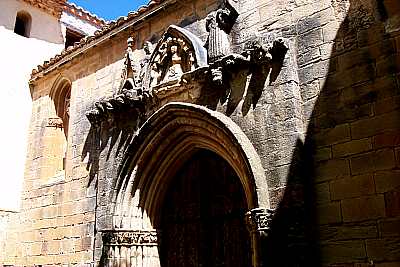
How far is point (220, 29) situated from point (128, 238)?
2674 mm

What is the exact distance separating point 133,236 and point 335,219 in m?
2.51

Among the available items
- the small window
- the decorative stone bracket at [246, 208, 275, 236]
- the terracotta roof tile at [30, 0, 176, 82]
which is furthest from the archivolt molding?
the small window

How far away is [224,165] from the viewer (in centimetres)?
532

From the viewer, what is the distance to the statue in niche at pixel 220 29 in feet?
17.0

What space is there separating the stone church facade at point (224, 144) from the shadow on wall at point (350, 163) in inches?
0.5

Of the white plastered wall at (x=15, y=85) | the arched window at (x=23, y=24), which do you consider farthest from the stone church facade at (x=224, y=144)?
the arched window at (x=23, y=24)

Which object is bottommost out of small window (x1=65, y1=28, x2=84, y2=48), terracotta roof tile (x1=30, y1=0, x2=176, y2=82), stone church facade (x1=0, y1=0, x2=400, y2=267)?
stone church facade (x1=0, y1=0, x2=400, y2=267)

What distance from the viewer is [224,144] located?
191 inches

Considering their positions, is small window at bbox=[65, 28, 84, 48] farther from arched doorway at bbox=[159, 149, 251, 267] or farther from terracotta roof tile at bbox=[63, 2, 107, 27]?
arched doorway at bbox=[159, 149, 251, 267]

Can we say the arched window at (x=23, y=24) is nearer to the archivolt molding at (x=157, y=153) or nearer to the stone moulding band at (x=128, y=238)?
the archivolt molding at (x=157, y=153)

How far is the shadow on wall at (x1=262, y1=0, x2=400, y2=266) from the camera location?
3764 mm

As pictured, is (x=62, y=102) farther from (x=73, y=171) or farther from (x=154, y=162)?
(x=154, y=162)

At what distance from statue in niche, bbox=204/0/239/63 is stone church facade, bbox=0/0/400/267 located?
0.02 meters

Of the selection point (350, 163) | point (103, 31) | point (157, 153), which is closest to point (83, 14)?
point (103, 31)
